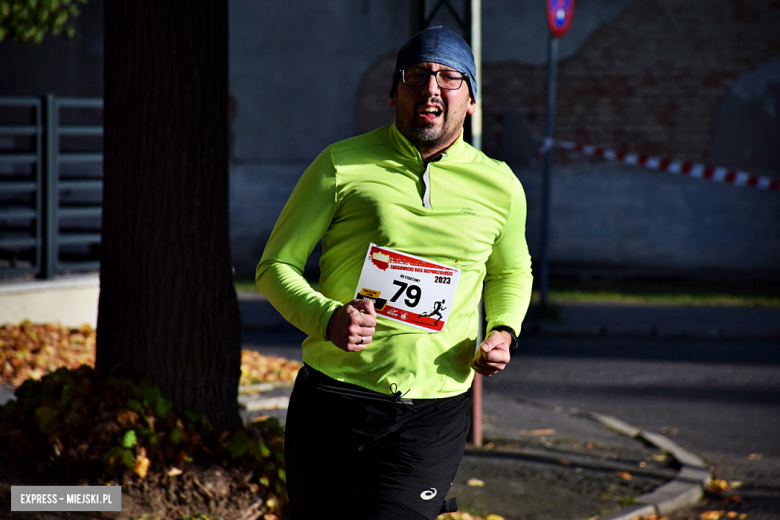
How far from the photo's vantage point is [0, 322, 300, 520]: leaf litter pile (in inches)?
152

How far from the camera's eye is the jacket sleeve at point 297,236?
2.51 meters

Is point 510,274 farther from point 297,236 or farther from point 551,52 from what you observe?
point 551,52

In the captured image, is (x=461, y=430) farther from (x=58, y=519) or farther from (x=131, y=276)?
(x=131, y=276)

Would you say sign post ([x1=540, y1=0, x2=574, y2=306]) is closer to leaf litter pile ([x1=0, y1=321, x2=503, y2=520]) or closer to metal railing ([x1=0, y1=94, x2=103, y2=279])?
metal railing ([x1=0, y1=94, x2=103, y2=279])

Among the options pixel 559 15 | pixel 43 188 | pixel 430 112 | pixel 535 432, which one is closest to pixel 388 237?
pixel 430 112

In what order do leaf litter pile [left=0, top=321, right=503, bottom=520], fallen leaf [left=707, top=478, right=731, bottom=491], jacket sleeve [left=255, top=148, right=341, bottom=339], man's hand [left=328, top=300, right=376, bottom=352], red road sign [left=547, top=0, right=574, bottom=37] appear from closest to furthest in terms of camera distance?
man's hand [left=328, top=300, right=376, bottom=352] → jacket sleeve [left=255, top=148, right=341, bottom=339] → leaf litter pile [left=0, top=321, right=503, bottom=520] → fallen leaf [left=707, top=478, right=731, bottom=491] → red road sign [left=547, top=0, right=574, bottom=37]

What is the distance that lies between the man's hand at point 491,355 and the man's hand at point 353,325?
39cm

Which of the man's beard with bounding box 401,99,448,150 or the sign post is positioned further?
the sign post

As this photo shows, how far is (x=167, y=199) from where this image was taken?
14.1 ft

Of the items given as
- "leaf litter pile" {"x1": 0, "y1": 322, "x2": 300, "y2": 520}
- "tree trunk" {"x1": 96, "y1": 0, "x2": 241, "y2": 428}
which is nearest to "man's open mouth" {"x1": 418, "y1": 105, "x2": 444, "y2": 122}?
"tree trunk" {"x1": 96, "y1": 0, "x2": 241, "y2": 428}

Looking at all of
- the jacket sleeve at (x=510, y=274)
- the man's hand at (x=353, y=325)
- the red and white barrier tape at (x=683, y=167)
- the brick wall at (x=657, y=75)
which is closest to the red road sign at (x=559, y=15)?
the red and white barrier tape at (x=683, y=167)

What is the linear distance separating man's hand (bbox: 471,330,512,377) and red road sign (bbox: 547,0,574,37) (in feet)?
28.4

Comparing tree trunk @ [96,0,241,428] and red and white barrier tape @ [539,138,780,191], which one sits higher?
tree trunk @ [96,0,241,428]

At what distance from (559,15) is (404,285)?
8977mm
